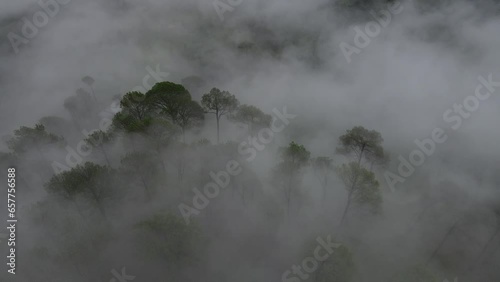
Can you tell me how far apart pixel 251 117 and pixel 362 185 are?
52.0 ft

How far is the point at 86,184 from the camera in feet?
120

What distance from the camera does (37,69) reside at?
78.1m

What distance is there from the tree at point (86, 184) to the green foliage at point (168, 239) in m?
6.14

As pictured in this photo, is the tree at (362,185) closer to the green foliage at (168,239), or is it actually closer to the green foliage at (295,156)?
the green foliage at (295,156)

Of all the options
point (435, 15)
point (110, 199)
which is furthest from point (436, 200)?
point (435, 15)

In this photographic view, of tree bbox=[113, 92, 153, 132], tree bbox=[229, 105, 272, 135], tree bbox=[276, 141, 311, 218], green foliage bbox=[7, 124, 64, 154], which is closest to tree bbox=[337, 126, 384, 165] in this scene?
tree bbox=[276, 141, 311, 218]

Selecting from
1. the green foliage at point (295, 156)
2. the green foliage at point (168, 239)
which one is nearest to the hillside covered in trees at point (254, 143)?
the green foliage at point (168, 239)

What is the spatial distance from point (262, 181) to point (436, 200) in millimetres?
22338

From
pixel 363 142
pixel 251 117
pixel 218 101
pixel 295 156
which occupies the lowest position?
pixel 363 142

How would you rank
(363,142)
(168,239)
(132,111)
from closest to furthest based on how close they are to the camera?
1. (168,239)
2. (363,142)
3. (132,111)

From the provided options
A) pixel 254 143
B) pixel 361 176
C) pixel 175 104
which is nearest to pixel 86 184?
pixel 175 104

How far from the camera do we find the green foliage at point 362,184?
3738 cm

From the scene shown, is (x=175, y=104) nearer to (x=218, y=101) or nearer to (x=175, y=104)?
(x=175, y=104)

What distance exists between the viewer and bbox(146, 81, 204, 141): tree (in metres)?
44.1
